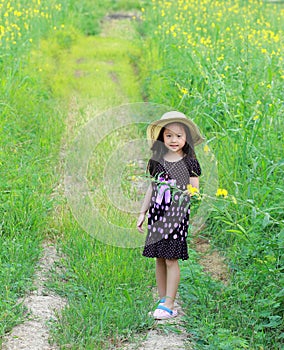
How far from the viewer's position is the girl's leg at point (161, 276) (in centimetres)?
389

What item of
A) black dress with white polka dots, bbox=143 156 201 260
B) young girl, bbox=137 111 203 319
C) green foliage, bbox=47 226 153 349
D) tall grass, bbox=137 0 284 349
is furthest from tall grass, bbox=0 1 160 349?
tall grass, bbox=137 0 284 349

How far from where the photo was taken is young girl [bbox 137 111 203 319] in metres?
3.75

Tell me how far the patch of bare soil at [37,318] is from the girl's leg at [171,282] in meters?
0.64

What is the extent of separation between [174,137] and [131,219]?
1152 mm

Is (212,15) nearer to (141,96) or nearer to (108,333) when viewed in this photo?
(141,96)

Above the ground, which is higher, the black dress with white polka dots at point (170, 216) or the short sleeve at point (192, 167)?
the short sleeve at point (192, 167)

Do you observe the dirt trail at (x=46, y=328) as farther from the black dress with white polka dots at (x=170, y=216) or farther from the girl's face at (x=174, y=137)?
the girl's face at (x=174, y=137)

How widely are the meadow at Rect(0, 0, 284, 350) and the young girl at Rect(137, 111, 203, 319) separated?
21 centimetres

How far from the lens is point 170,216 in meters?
3.76

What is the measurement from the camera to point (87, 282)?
4027 mm

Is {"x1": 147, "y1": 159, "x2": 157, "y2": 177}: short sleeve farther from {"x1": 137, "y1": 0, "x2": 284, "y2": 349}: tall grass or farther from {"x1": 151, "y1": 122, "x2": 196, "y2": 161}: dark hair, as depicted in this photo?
{"x1": 137, "y1": 0, "x2": 284, "y2": 349}: tall grass

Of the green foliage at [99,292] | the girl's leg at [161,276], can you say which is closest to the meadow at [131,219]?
the green foliage at [99,292]

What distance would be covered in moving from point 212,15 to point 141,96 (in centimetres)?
269

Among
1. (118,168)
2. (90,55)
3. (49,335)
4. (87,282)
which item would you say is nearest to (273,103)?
(118,168)
